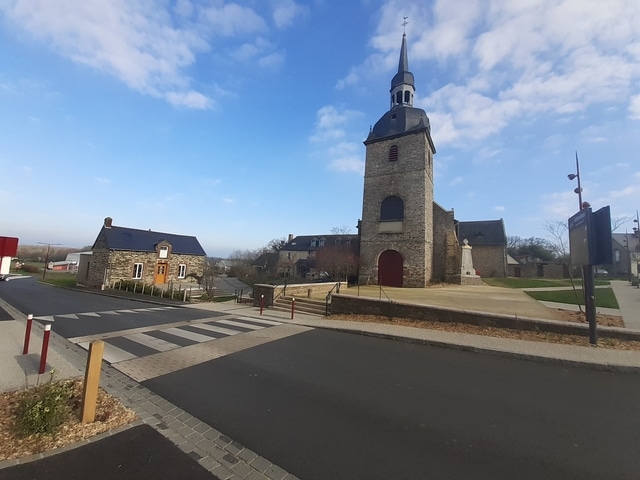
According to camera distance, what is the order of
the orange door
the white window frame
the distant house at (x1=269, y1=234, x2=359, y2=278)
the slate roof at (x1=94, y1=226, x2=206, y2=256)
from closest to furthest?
1. the distant house at (x1=269, y1=234, x2=359, y2=278)
2. the slate roof at (x1=94, y1=226, x2=206, y2=256)
3. the white window frame
4. the orange door

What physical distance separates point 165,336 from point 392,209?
19068mm

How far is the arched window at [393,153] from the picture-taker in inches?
950

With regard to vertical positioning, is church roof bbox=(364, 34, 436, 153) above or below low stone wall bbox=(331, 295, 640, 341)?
above

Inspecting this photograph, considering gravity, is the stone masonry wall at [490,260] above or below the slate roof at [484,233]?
below

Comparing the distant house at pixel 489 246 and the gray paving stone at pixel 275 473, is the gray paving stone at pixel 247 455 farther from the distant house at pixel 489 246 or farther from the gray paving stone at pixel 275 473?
the distant house at pixel 489 246

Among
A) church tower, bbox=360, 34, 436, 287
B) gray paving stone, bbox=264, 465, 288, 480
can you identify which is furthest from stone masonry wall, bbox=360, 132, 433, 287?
gray paving stone, bbox=264, 465, 288, 480

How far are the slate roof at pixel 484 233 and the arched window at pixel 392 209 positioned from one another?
916 inches


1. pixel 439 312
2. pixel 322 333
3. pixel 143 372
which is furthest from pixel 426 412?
pixel 439 312

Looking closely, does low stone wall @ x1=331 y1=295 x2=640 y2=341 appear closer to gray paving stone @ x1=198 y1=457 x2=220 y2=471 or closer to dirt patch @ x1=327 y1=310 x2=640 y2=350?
dirt patch @ x1=327 y1=310 x2=640 y2=350

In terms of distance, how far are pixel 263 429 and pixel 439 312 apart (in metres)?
8.13

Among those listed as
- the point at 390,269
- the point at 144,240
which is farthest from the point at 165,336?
the point at 144,240

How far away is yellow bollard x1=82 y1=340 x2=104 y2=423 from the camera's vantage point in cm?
364

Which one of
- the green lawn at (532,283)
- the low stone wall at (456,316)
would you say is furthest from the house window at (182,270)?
the green lawn at (532,283)

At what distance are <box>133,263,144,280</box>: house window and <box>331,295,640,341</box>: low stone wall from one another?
919 inches
